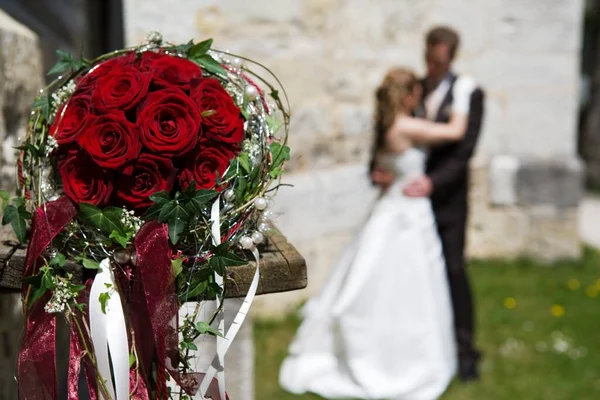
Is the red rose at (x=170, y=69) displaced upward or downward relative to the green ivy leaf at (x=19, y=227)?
upward

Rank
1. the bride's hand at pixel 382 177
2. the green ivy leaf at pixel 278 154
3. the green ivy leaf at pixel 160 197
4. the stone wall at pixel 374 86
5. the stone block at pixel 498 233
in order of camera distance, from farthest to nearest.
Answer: the stone block at pixel 498 233 → the stone wall at pixel 374 86 → the bride's hand at pixel 382 177 → the green ivy leaf at pixel 278 154 → the green ivy leaf at pixel 160 197

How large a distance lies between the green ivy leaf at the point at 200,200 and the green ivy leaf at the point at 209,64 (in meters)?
0.37

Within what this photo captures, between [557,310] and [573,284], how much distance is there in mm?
812

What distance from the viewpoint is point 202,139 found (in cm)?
165

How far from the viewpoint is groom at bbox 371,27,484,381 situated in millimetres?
4301

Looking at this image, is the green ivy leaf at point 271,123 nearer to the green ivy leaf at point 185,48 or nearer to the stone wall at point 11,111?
the green ivy leaf at point 185,48

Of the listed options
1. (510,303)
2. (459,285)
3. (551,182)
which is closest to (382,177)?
(459,285)

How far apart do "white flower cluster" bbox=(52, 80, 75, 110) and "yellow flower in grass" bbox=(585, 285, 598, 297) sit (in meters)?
5.22

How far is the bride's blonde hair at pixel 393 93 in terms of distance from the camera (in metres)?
4.17

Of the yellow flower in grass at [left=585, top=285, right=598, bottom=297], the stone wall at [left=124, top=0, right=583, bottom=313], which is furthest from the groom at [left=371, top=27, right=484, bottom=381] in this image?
the yellow flower in grass at [left=585, top=285, right=598, bottom=297]

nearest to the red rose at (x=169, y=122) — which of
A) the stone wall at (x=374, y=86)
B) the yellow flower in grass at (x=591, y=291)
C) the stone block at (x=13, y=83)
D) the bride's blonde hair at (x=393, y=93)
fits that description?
the stone block at (x=13, y=83)

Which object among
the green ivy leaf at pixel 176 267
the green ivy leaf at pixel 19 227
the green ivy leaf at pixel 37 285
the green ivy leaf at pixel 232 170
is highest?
the green ivy leaf at pixel 232 170

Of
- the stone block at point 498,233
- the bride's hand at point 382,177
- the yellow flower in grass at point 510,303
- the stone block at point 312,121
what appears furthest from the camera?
the stone block at point 498,233

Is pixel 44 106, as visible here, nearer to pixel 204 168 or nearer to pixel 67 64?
pixel 67 64
